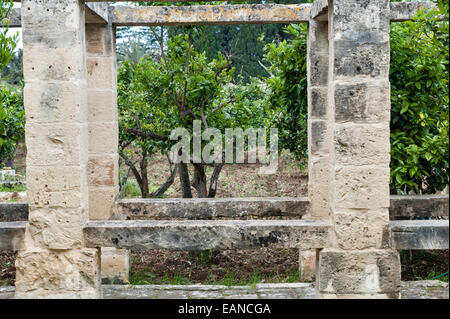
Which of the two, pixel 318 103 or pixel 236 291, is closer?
pixel 236 291

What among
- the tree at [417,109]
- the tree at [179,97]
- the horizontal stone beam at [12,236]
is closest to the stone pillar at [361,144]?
the tree at [417,109]

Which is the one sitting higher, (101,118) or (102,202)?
(101,118)

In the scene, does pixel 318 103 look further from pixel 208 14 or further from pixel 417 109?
pixel 208 14

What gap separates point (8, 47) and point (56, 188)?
1336mm

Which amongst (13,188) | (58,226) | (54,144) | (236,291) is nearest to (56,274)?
(58,226)

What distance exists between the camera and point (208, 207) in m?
5.77

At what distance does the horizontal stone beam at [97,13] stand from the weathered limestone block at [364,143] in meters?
2.59

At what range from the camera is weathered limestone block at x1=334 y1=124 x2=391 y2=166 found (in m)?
4.09

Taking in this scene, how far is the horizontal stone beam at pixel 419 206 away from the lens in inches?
219

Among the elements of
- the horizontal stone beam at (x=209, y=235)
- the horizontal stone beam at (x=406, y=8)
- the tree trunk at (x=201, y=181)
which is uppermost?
the horizontal stone beam at (x=406, y=8)

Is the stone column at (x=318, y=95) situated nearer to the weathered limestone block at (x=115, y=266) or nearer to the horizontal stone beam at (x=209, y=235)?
the horizontal stone beam at (x=209, y=235)

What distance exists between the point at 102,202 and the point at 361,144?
297 cm

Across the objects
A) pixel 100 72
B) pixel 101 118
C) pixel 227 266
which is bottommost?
pixel 227 266

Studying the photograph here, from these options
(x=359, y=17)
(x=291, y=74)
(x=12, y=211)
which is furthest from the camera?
(x=291, y=74)
